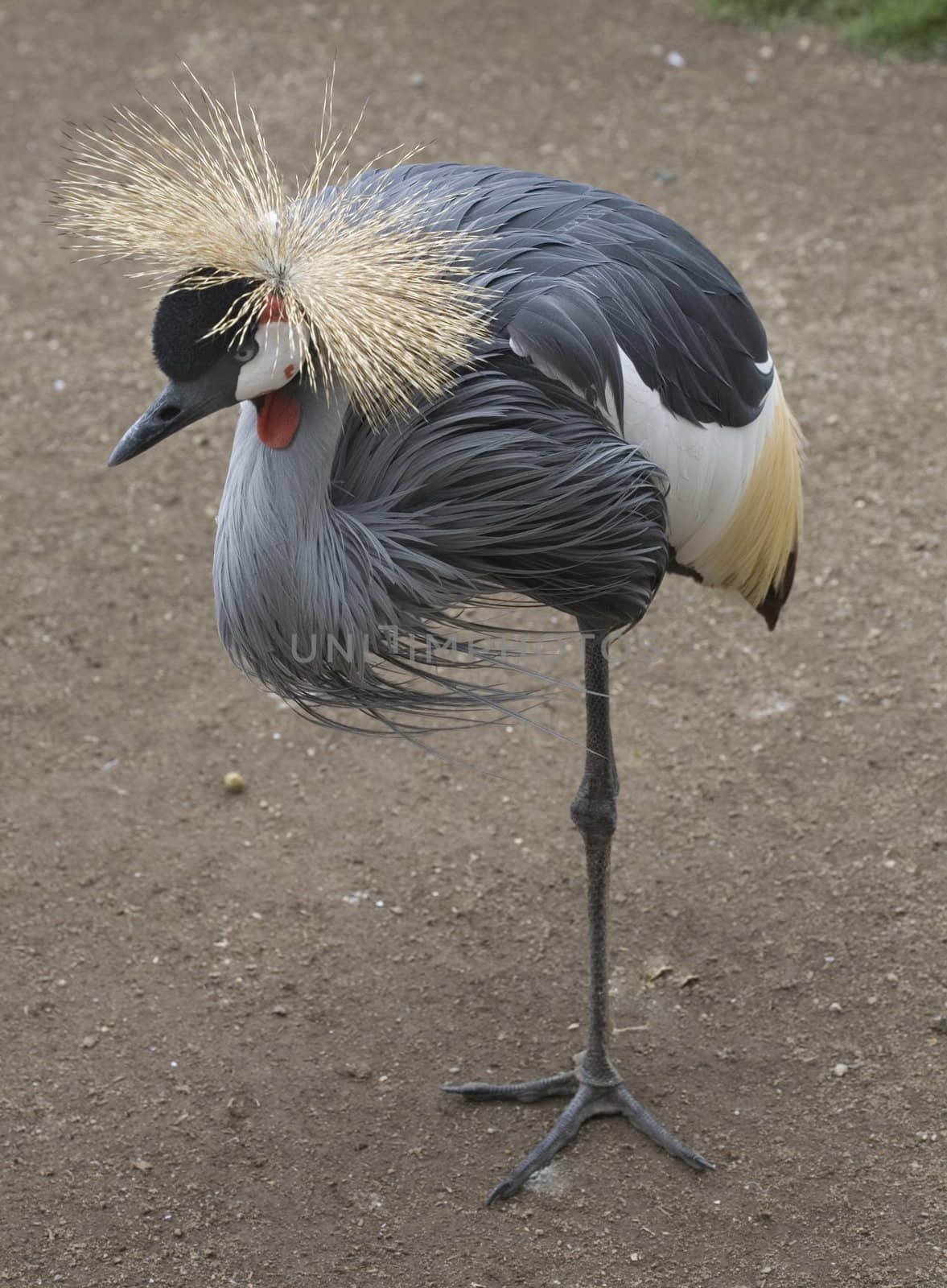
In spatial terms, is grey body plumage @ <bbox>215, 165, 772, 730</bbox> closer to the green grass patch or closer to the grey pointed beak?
the grey pointed beak

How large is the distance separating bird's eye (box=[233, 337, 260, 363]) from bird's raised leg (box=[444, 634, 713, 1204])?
76cm

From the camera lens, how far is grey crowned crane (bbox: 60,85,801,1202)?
1.65 metres

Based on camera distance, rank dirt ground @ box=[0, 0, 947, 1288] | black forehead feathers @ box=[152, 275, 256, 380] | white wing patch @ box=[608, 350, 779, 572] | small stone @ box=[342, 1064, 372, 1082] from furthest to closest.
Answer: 1. small stone @ box=[342, 1064, 372, 1082]
2. dirt ground @ box=[0, 0, 947, 1288]
3. white wing patch @ box=[608, 350, 779, 572]
4. black forehead feathers @ box=[152, 275, 256, 380]

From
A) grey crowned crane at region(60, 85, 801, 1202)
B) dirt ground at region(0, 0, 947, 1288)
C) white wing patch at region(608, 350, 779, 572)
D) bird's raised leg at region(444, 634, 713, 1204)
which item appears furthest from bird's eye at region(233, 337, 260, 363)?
dirt ground at region(0, 0, 947, 1288)

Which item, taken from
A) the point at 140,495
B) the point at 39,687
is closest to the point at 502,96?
the point at 140,495

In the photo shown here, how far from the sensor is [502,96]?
4.87 metres

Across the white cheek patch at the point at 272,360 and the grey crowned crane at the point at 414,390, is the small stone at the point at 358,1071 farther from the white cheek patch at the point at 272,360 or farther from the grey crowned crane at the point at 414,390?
the white cheek patch at the point at 272,360

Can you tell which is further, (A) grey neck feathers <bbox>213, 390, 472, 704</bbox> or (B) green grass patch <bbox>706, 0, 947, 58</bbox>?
(B) green grass patch <bbox>706, 0, 947, 58</bbox>

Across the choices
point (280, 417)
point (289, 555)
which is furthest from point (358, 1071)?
point (280, 417)

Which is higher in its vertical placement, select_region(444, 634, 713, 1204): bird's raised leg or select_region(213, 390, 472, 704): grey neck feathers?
select_region(213, 390, 472, 704): grey neck feathers

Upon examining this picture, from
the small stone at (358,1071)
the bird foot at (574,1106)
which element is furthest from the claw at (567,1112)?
the small stone at (358,1071)

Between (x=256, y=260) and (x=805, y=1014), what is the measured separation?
5.12 ft

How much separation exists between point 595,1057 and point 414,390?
1.16 metres

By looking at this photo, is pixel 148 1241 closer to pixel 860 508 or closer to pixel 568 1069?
pixel 568 1069
